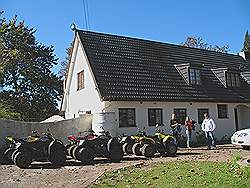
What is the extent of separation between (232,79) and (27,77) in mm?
20324

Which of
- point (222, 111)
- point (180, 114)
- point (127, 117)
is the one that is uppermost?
point (222, 111)

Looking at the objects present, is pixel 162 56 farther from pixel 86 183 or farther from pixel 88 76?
pixel 86 183

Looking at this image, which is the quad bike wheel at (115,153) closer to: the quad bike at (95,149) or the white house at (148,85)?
the quad bike at (95,149)

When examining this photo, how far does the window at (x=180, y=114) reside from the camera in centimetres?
2272

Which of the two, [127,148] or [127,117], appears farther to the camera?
[127,117]

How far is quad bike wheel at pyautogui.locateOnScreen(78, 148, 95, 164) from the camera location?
43.9ft

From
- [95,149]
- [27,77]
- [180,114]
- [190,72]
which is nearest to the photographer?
[95,149]

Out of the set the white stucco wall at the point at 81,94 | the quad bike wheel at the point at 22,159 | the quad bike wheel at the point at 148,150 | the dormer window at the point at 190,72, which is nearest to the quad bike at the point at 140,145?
the quad bike wheel at the point at 148,150

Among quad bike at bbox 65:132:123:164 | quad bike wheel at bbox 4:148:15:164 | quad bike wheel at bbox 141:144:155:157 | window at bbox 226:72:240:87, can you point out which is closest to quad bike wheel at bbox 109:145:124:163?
quad bike at bbox 65:132:123:164

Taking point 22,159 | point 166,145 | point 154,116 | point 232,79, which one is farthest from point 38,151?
point 232,79

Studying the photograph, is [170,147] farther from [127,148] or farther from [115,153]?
[115,153]

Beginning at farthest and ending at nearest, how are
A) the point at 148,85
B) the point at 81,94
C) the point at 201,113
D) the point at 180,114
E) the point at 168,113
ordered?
1. the point at 201,113
2. the point at 81,94
3. the point at 180,114
4. the point at 168,113
5. the point at 148,85

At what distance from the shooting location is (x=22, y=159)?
12.8 meters

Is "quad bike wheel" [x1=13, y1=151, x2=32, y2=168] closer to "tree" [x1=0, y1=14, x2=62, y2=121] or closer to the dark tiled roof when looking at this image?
the dark tiled roof
